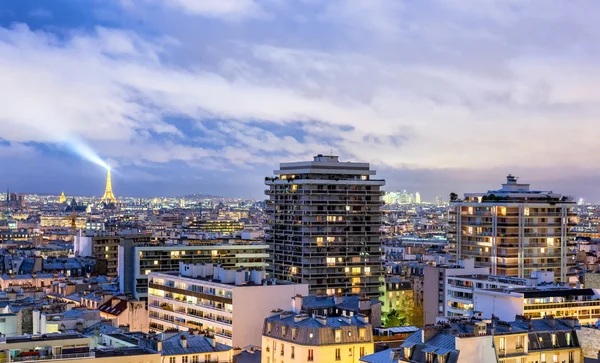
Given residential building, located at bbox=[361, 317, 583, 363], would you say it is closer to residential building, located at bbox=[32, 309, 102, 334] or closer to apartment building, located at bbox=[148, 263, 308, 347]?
apartment building, located at bbox=[148, 263, 308, 347]

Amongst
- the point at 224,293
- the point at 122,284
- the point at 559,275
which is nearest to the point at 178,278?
the point at 224,293

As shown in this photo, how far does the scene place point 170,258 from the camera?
10481 centimetres

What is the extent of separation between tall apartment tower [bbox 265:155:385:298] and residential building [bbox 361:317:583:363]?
49730 mm

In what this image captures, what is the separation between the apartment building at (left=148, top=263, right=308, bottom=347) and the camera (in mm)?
71000

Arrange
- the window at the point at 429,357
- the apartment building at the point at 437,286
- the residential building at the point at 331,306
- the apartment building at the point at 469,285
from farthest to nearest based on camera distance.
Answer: the apartment building at the point at 437,286 → the apartment building at the point at 469,285 → the residential building at the point at 331,306 → the window at the point at 429,357

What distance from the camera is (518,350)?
49719 mm

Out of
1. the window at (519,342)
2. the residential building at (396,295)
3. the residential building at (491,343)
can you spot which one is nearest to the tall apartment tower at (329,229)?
the residential building at (396,295)

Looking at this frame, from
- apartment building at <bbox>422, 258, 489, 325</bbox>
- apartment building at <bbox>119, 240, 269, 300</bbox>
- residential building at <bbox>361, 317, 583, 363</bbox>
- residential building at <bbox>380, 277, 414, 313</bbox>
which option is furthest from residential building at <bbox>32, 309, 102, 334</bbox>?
residential building at <bbox>380, 277, 414, 313</bbox>

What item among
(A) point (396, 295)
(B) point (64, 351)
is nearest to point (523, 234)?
(A) point (396, 295)

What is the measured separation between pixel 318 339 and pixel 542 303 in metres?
23.9

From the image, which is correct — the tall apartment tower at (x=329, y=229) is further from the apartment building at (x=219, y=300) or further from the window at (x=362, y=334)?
the window at (x=362, y=334)

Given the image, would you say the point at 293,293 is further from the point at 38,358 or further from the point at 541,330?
the point at 38,358

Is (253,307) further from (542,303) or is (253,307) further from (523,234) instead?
(523,234)

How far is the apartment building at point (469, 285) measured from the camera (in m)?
79.8
